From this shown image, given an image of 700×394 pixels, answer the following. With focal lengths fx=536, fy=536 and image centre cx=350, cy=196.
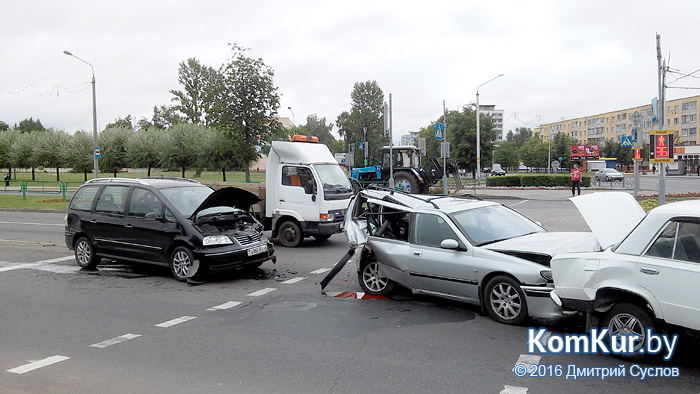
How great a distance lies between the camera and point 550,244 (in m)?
6.64

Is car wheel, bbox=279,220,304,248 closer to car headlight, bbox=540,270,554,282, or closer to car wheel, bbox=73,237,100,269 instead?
car wheel, bbox=73,237,100,269

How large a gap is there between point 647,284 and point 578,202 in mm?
1470

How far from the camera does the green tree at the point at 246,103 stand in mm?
28750

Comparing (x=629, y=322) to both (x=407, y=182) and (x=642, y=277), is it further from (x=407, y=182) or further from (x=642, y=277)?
(x=407, y=182)

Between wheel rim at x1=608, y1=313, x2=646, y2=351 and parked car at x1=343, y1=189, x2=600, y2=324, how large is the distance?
89cm

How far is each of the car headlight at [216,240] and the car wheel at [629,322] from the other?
597cm

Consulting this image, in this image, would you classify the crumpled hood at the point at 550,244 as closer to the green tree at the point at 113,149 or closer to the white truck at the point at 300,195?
the white truck at the point at 300,195

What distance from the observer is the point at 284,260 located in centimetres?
1120

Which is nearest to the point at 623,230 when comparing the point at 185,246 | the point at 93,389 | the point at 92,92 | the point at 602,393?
the point at 602,393

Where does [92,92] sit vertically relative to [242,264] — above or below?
above

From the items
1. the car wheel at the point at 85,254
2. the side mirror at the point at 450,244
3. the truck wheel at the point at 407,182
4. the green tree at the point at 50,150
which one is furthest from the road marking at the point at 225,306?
the green tree at the point at 50,150

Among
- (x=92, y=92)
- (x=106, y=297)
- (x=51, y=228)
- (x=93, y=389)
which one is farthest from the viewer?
(x=92, y=92)

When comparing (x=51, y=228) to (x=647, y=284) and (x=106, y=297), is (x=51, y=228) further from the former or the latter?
(x=647, y=284)

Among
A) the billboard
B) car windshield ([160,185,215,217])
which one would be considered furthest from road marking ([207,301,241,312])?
the billboard
